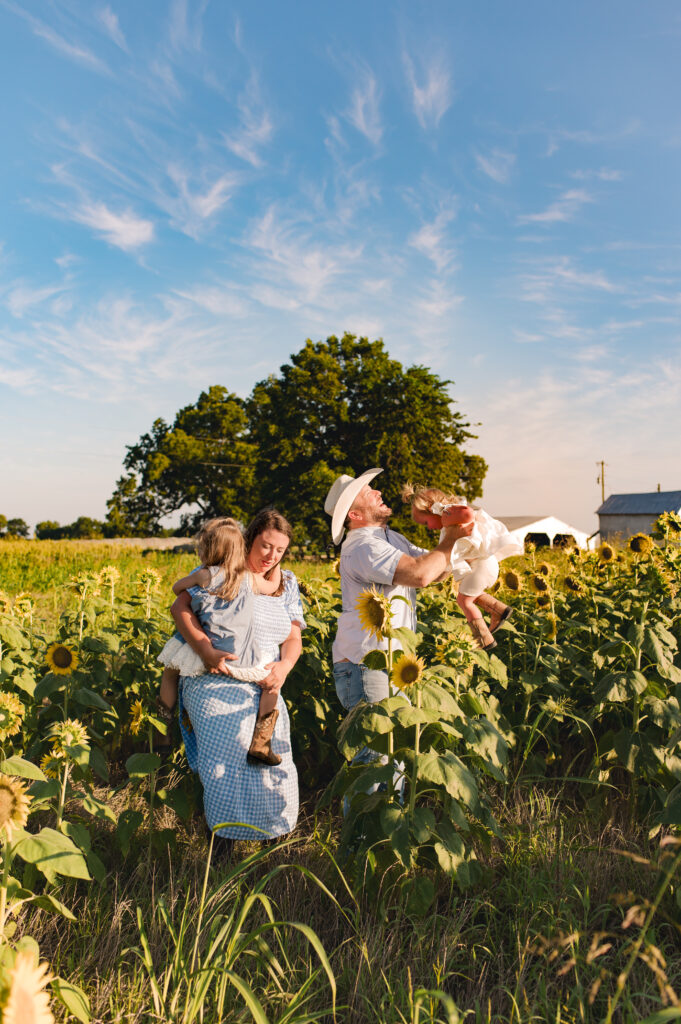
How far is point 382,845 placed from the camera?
3027mm

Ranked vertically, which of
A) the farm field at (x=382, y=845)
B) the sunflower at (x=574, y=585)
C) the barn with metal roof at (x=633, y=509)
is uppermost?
the barn with metal roof at (x=633, y=509)

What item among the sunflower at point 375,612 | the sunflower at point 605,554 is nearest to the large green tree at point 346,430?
the sunflower at point 605,554

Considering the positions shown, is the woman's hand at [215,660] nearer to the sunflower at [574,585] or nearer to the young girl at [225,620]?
the young girl at [225,620]

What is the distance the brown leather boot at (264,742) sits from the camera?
3.42m

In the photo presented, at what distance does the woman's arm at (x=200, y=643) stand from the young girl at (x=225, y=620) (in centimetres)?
4

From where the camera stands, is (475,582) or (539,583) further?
(539,583)

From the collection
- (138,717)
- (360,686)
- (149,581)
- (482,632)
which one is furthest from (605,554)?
(138,717)

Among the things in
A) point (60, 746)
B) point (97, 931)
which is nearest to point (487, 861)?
point (97, 931)

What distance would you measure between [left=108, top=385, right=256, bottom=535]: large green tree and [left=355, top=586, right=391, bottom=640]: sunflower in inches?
1579

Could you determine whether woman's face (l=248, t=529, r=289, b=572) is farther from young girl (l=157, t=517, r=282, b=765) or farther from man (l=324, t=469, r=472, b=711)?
man (l=324, t=469, r=472, b=711)

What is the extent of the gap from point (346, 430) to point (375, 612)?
32828 millimetres

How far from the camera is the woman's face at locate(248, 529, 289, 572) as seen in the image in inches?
145

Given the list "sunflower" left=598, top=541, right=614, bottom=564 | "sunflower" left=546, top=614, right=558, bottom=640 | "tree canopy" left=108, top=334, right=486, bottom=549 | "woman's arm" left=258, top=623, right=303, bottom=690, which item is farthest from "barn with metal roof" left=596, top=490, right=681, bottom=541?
"woman's arm" left=258, top=623, right=303, bottom=690

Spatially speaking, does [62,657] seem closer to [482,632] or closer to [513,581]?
[482,632]
